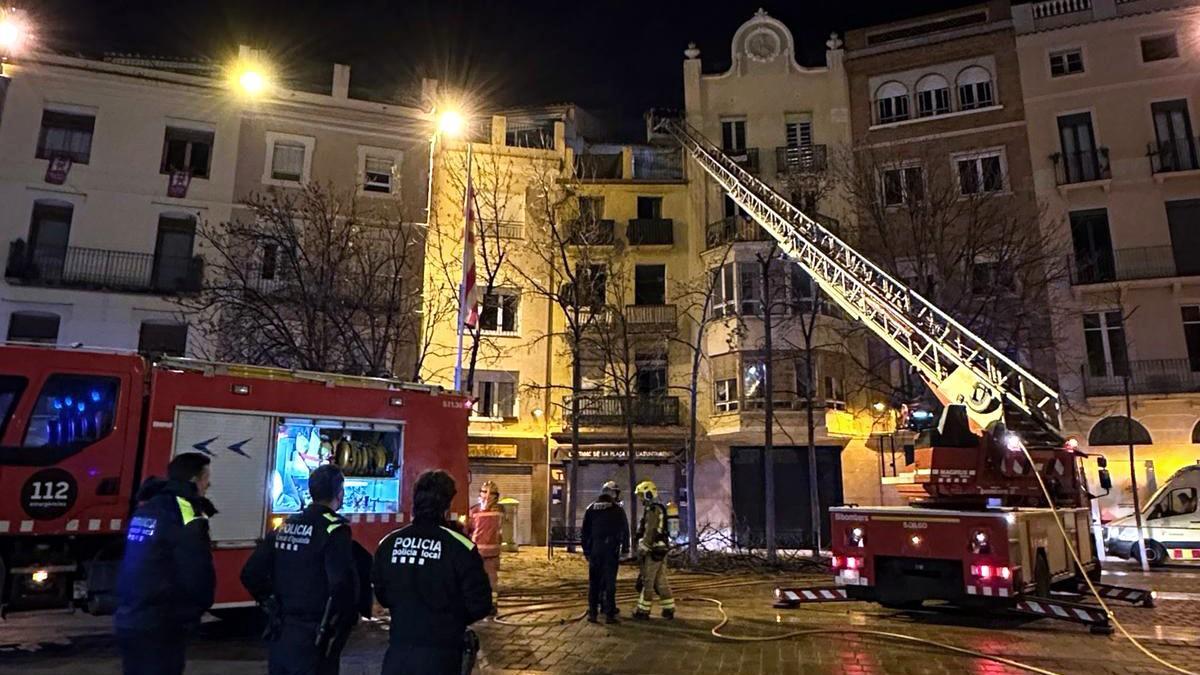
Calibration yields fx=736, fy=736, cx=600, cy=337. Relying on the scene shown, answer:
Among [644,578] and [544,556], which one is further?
[544,556]

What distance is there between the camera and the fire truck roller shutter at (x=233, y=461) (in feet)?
28.6

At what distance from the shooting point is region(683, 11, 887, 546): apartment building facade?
81.2 feet

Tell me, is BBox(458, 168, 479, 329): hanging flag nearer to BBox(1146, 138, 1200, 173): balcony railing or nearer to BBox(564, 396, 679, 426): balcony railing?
BBox(564, 396, 679, 426): balcony railing

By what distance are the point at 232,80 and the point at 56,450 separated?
21359 mm

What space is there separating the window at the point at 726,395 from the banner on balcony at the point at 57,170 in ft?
74.3

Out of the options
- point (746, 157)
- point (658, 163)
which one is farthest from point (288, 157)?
point (746, 157)

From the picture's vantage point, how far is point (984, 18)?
27.9 metres

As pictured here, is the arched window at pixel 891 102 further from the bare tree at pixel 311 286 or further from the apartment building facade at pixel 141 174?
the bare tree at pixel 311 286

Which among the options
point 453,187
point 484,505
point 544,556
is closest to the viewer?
point 484,505

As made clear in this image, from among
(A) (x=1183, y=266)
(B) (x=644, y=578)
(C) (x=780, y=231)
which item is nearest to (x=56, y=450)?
(B) (x=644, y=578)

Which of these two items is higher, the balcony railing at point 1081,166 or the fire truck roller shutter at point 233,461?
the balcony railing at point 1081,166

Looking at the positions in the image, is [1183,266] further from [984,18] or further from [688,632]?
[688,632]

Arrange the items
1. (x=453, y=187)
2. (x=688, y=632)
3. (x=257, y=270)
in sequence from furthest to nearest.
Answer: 1. (x=453, y=187)
2. (x=257, y=270)
3. (x=688, y=632)

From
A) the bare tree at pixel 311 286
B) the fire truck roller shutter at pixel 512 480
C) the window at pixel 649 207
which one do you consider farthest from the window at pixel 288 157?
the window at pixel 649 207
